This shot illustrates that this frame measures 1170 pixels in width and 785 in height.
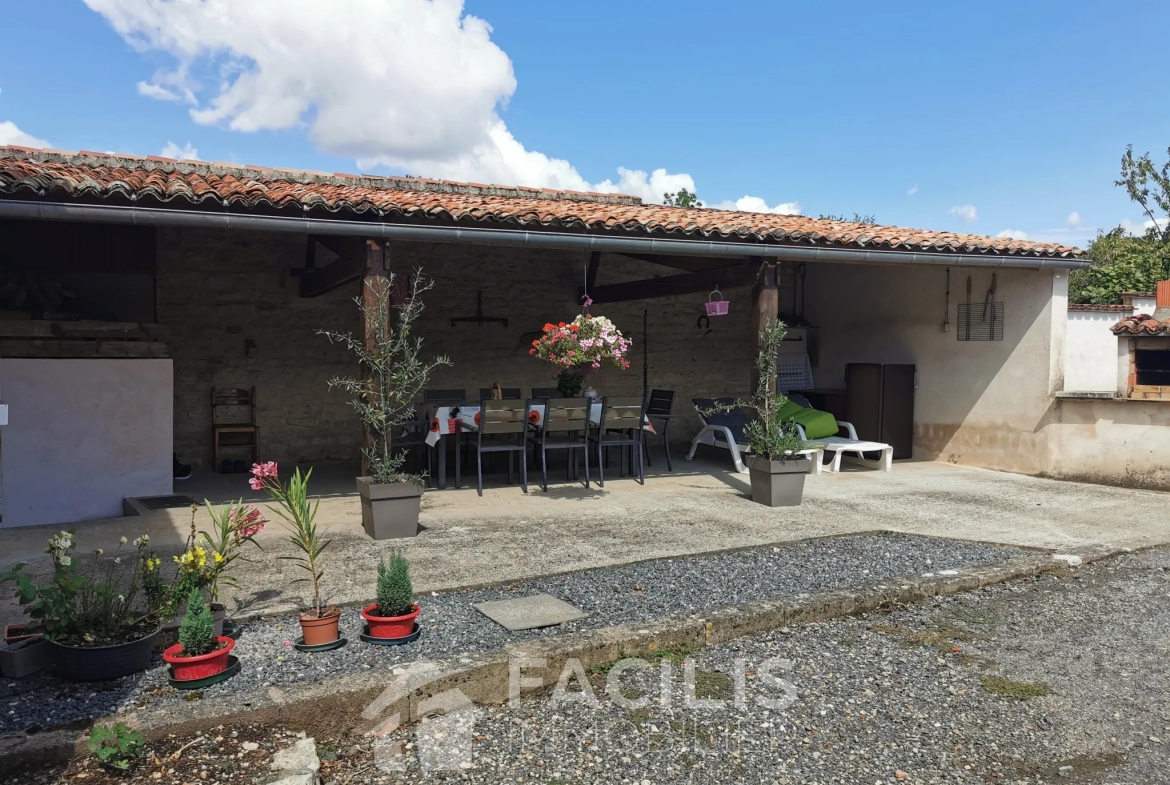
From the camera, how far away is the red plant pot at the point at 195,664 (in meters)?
2.84

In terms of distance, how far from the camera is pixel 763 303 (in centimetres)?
680

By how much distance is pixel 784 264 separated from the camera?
11.2 m

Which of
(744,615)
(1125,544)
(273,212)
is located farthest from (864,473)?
(273,212)

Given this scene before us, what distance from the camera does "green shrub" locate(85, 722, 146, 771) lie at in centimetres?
226

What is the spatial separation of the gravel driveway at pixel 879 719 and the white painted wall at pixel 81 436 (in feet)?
15.3

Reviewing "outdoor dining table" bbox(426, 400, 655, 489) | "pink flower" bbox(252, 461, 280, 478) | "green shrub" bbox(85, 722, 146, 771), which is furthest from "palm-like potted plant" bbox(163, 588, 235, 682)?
"outdoor dining table" bbox(426, 400, 655, 489)

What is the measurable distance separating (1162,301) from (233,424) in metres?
13.6

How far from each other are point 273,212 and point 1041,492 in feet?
22.2

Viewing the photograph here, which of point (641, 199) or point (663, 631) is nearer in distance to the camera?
point (663, 631)

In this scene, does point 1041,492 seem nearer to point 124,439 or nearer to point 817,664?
point 817,664

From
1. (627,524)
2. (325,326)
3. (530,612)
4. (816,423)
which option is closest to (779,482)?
(627,524)

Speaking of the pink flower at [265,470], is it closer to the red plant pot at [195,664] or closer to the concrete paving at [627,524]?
the concrete paving at [627,524]

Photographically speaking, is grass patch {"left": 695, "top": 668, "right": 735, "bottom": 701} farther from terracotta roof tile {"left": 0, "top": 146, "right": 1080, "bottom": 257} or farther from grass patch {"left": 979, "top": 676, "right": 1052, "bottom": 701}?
terracotta roof tile {"left": 0, "top": 146, "right": 1080, "bottom": 257}

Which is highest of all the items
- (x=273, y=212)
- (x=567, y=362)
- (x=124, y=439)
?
(x=273, y=212)
